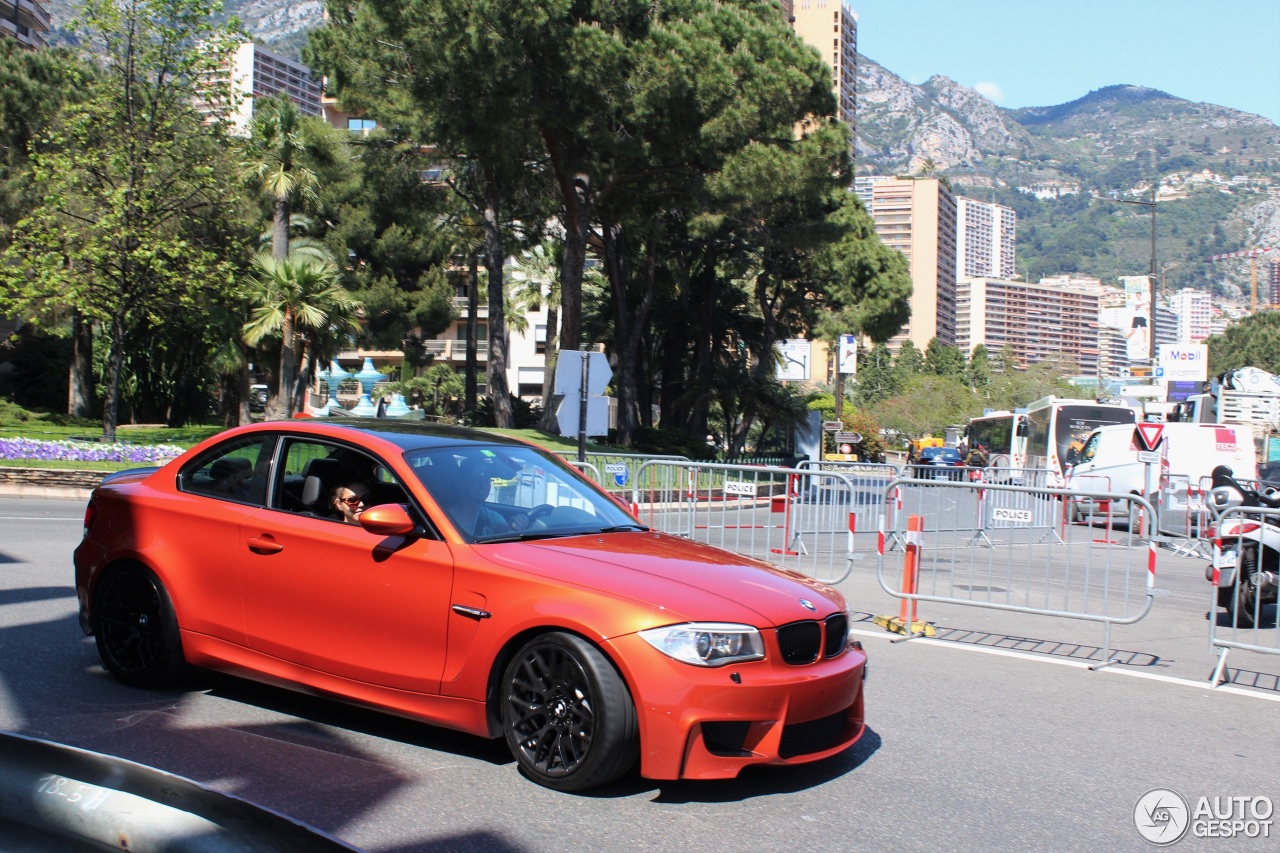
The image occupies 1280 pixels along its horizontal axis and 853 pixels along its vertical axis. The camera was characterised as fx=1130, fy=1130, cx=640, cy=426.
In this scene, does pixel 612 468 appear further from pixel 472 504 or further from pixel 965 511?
pixel 472 504

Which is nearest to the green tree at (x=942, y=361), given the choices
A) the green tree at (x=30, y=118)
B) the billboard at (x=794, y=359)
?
the billboard at (x=794, y=359)

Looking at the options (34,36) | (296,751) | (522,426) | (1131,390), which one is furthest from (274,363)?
(34,36)

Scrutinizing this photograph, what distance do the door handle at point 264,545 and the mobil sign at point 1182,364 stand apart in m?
40.5

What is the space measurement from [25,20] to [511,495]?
237 feet

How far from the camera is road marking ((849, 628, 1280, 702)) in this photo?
7586mm

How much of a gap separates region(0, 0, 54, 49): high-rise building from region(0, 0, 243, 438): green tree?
136ft

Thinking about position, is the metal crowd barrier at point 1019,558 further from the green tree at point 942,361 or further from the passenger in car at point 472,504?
the green tree at point 942,361

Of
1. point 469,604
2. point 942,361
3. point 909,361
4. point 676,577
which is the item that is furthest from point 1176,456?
point 942,361

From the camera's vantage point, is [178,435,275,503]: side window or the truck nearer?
[178,435,275,503]: side window

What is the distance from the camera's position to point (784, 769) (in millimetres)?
5199

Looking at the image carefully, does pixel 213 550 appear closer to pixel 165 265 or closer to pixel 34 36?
pixel 165 265

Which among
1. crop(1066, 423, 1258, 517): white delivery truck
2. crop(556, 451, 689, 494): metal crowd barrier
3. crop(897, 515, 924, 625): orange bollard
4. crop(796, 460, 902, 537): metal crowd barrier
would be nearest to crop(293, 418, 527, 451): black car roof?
crop(897, 515, 924, 625): orange bollard

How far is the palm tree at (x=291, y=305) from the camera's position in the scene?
32031 millimetres

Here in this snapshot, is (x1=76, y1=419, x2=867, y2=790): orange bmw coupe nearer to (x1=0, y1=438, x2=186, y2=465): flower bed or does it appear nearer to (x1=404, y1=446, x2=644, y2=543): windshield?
(x1=404, y1=446, x2=644, y2=543): windshield
